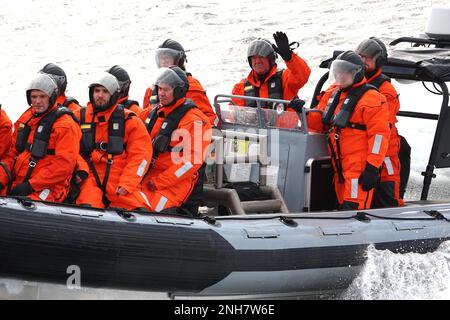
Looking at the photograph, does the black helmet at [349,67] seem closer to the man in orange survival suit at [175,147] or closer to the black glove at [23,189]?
the man in orange survival suit at [175,147]

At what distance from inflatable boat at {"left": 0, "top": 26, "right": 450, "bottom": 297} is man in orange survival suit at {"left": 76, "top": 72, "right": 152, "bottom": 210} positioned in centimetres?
34

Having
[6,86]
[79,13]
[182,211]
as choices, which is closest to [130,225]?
[182,211]

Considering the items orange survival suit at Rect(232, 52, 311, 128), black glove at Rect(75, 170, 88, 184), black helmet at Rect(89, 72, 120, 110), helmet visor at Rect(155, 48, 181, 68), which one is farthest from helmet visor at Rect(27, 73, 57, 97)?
orange survival suit at Rect(232, 52, 311, 128)

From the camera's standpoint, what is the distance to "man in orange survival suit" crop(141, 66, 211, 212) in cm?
579

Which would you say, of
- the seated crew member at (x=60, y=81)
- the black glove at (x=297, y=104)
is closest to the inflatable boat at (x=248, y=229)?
the black glove at (x=297, y=104)

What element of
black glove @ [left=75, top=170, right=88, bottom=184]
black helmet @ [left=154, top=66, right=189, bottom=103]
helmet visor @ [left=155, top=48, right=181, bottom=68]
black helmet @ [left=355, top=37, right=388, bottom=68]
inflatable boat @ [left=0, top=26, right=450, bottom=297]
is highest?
black helmet @ [left=355, top=37, right=388, bottom=68]

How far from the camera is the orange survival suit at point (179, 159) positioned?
19.0 feet

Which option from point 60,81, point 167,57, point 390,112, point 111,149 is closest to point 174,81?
point 111,149

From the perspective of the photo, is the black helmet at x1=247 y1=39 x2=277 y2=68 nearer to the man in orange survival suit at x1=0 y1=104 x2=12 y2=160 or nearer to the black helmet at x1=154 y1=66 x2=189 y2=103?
the black helmet at x1=154 y1=66 x2=189 y2=103

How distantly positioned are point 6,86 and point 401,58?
8172 mm

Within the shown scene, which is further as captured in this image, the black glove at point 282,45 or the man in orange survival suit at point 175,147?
the black glove at point 282,45

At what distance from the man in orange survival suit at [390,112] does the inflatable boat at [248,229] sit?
0.68ft

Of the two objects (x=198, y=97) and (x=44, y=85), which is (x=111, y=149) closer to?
(x=44, y=85)
